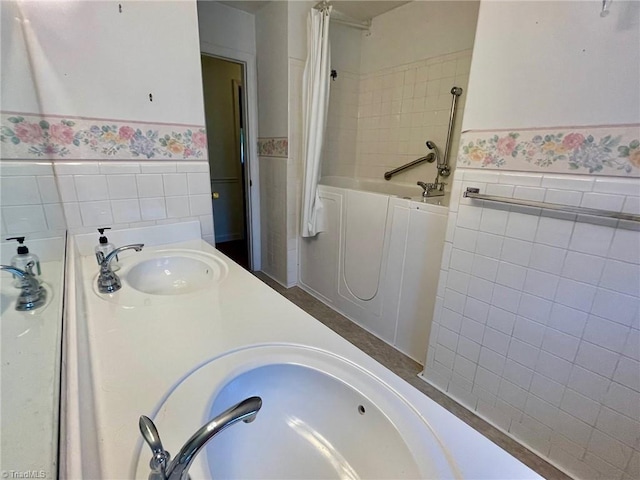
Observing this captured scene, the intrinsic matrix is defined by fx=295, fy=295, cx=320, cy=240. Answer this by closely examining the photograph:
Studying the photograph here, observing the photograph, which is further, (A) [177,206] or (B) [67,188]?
(A) [177,206]

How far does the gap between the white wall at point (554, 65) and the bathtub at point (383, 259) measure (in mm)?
539

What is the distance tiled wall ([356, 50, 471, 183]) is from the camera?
6.70 ft

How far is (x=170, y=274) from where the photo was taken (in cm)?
133

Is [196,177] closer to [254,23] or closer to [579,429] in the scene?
[254,23]

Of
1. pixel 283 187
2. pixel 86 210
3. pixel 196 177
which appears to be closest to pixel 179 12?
pixel 196 177

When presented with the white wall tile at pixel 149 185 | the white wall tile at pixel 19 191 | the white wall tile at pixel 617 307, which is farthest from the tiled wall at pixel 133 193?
the white wall tile at pixel 617 307

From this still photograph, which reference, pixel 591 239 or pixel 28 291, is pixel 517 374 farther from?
pixel 28 291

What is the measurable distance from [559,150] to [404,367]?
1329 millimetres

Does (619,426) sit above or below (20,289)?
below

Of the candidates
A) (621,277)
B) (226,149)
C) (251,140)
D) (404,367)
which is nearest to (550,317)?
(621,277)

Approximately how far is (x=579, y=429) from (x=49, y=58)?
2456 mm

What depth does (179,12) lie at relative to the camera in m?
1.29

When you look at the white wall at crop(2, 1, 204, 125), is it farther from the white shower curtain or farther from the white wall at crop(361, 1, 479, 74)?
the white wall at crop(361, 1, 479, 74)

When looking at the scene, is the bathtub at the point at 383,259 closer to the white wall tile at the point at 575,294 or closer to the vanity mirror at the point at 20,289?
the white wall tile at the point at 575,294
